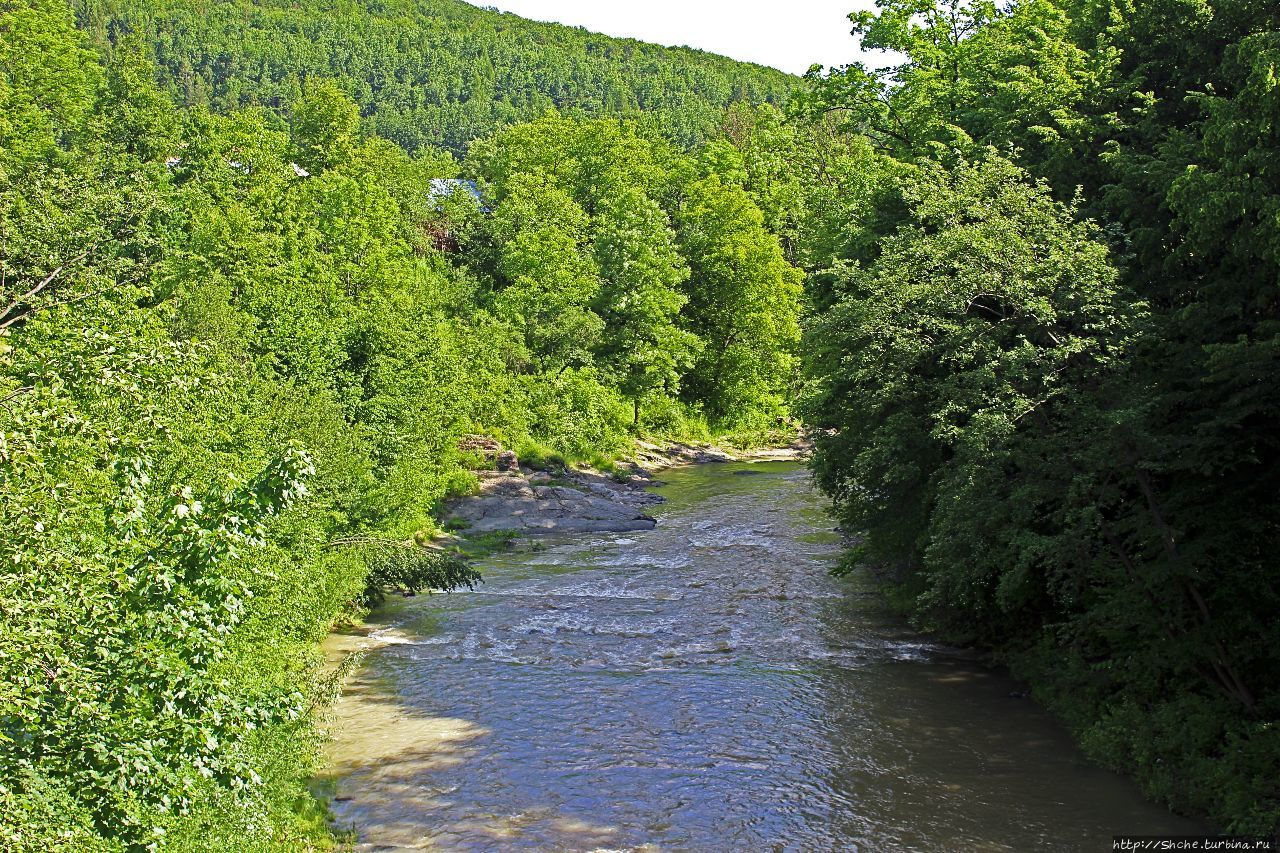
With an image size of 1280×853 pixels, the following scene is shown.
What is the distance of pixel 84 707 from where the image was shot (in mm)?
7680

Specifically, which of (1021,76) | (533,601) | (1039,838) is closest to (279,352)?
(533,601)

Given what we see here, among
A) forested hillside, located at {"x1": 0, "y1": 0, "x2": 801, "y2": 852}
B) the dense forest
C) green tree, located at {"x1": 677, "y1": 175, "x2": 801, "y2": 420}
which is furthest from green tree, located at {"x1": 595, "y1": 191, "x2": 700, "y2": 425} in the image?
the dense forest

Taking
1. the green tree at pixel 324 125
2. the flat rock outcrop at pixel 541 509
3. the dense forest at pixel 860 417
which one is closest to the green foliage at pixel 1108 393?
the dense forest at pixel 860 417

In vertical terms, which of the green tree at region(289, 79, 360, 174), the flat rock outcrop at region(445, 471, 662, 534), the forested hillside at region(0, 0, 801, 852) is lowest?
the flat rock outcrop at region(445, 471, 662, 534)

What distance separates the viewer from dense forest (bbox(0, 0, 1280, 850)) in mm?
8812

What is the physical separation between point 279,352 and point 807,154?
6142 cm

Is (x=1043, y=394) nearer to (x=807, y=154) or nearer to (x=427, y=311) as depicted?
(x=427, y=311)

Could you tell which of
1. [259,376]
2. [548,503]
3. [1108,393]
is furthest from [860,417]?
[548,503]

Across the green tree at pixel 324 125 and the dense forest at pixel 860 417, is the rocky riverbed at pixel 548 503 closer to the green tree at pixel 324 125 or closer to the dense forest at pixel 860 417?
the dense forest at pixel 860 417

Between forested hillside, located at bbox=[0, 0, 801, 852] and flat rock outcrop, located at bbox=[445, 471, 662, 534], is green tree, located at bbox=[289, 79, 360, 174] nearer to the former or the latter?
forested hillside, located at bbox=[0, 0, 801, 852]

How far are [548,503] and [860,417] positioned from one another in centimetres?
1740

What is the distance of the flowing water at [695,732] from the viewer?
52.2ft

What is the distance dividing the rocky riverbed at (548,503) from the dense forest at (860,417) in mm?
1397

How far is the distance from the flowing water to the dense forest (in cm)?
120
